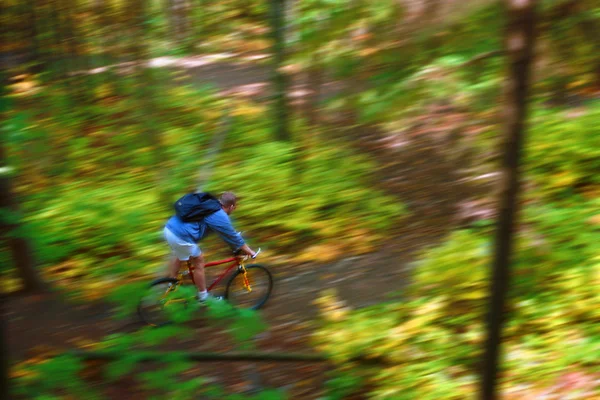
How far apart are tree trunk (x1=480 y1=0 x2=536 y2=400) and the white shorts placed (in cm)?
453

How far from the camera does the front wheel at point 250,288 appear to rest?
28.2 ft

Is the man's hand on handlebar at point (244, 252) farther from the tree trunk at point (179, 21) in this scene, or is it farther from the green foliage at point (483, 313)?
the tree trunk at point (179, 21)

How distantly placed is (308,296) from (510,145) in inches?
212

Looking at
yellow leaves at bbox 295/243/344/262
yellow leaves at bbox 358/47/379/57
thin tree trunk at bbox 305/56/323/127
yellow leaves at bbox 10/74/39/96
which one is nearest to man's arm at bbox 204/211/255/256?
yellow leaves at bbox 295/243/344/262

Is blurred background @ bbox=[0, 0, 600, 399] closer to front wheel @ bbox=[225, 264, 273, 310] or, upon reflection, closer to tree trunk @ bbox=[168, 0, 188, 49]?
front wheel @ bbox=[225, 264, 273, 310]

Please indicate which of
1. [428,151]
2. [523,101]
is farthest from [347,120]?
[523,101]

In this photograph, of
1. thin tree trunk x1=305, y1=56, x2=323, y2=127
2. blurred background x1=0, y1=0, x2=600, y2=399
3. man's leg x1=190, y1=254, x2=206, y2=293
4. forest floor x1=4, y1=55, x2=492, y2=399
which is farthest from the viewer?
thin tree trunk x1=305, y1=56, x2=323, y2=127

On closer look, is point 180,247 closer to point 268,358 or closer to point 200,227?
point 200,227

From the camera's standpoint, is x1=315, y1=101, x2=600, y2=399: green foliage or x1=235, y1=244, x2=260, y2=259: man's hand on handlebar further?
x1=235, y1=244, x2=260, y2=259: man's hand on handlebar

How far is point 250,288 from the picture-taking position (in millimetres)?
8742

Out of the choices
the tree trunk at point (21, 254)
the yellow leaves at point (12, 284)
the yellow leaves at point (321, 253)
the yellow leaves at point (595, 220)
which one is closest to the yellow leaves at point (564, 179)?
the yellow leaves at point (595, 220)

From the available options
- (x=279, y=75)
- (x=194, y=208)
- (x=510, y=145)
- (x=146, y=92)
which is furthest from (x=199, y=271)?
(x=146, y=92)

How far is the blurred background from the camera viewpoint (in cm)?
635

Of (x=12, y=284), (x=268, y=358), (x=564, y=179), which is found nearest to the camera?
(x=268, y=358)
